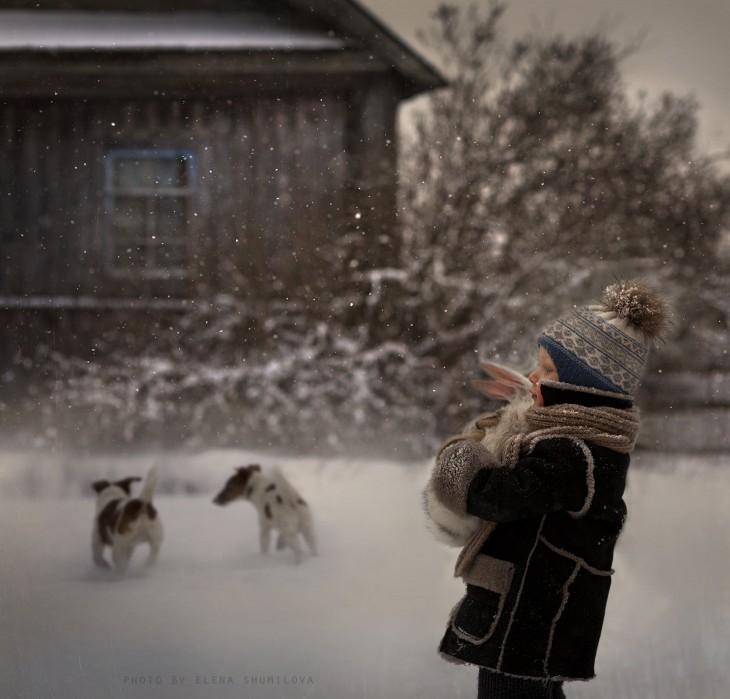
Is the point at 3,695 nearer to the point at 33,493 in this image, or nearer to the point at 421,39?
the point at 33,493

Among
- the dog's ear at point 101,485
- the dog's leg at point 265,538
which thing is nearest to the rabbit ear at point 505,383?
the dog's leg at point 265,538

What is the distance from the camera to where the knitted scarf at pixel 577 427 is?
176cm

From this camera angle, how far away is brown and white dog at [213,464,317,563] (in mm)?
3205

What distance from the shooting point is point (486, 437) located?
1928mm

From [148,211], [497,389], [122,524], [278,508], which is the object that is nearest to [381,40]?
[148,211]

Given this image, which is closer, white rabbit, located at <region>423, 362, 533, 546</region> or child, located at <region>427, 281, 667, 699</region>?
child, located at <region>427, 281, 667, 699</region>

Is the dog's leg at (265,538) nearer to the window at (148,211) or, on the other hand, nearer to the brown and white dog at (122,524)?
the brown and white dog at (122,524)

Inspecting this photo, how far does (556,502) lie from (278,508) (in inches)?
64.7

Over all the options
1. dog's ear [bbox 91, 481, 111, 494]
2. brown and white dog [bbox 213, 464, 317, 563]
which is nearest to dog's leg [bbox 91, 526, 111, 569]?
dog's ear [bbox 91, 481, 111, 494]

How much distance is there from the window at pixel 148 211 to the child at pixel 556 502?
180 centimetres

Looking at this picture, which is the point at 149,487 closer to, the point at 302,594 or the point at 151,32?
the point at 302,594

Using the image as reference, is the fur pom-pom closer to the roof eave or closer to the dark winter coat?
the dark winter coat

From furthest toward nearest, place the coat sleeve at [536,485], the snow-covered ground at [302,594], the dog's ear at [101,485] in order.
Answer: the dog's ear at [101,485], the snow-covered ground at [302,594], the coat sleeve at [536,485]

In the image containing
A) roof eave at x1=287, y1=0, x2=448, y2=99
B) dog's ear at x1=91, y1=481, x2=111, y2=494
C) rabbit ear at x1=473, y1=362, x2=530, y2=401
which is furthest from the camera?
dog's ear at x1=91, y1=481, x2=111, y2=494
